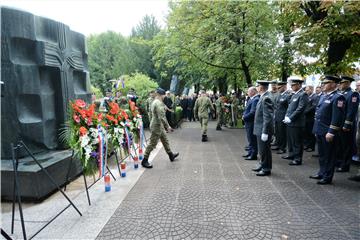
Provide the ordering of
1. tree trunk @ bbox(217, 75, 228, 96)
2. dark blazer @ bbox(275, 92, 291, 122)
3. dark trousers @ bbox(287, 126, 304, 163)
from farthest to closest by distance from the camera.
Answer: tree trunk @ bbox(217, 75, 228, 96), dark blazer @ bbox(275, 92, 291, 122), dark trousers @ bbox(287, 126, 304, 163)

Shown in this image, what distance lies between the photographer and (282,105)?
24.9ft

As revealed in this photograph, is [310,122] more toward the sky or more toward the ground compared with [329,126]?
more toward the ground

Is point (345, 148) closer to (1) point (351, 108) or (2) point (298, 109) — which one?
(1) point (351, 108)

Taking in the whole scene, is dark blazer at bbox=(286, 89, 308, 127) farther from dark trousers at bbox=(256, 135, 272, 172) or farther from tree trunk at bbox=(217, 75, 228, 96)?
tree trunk at bbox=(217, 75, 228, 96)

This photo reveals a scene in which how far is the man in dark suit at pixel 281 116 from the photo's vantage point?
24.7ft

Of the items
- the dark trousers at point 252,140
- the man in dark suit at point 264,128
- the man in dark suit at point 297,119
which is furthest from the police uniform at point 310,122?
the man in dark suit at point 264,128

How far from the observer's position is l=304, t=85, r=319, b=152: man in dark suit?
7629 millimetres

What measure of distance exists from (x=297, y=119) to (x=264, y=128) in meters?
1.67

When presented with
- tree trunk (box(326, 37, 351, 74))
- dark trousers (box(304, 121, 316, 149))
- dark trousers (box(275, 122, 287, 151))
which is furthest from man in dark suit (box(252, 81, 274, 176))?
tree trunk (box(326, 37, 351, 74))

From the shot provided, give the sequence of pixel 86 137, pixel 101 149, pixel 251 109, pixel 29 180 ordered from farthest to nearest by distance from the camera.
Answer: pixel 251 109, pixel 101 149, pixel 86 137, pixel 29 180

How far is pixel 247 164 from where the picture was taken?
651cm

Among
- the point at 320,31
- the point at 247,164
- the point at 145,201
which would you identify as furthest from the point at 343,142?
the point at 145,201

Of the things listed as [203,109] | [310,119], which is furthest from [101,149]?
[310,119]

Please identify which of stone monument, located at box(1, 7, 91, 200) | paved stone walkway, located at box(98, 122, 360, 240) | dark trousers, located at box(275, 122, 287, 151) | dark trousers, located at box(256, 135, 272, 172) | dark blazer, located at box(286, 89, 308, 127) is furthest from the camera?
dark trousers, located at box(275, 122, 287, 151)
